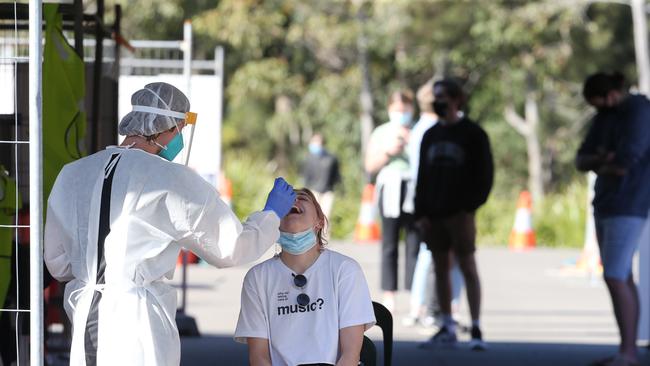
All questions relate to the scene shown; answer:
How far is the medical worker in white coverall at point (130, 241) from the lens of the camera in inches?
179

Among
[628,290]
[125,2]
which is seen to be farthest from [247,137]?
[628,290]

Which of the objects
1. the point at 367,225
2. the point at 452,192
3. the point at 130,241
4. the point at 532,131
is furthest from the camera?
the point at 532,131

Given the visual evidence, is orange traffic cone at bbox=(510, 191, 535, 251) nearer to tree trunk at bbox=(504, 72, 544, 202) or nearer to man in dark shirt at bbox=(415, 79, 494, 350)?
man in dark shirt at bbox=(415, 79, 494, 350)

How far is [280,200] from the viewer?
495 cm

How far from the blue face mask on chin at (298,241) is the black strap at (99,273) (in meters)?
0.79

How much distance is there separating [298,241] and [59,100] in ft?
6.09

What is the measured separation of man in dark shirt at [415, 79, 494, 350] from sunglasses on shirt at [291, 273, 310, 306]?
397 centimetres

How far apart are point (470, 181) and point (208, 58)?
30730 millimetres

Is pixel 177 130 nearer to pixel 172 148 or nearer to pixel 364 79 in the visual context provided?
pixel 172 148

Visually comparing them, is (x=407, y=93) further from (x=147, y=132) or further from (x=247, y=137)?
(x=247, y=137)

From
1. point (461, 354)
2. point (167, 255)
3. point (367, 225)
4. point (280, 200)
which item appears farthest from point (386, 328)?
point (367, 225)

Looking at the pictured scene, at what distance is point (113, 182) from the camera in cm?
461

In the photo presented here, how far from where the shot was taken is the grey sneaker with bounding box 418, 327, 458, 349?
9.15 metres

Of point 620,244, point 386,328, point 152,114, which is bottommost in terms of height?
point 386,328
